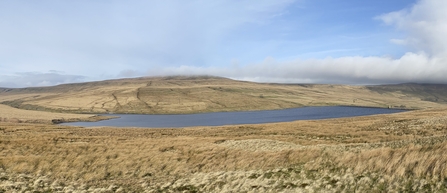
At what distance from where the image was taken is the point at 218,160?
1941 cm

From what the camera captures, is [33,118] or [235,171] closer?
[235,171]

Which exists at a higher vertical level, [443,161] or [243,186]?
[443,161]

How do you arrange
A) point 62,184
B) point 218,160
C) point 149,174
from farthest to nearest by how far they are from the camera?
1. point 218,160
2. point 149,174
3. point 62,184

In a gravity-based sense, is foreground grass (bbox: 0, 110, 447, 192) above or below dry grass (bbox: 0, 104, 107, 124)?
above

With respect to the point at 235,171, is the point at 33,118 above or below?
below

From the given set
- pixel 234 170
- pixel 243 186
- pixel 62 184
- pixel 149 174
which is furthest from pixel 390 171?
pixel 62 184

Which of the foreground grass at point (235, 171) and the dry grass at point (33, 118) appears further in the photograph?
the dry grass at point (33, 118)

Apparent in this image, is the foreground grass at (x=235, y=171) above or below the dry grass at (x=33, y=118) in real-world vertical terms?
above

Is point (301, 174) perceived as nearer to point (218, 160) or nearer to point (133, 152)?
point (218, 160)

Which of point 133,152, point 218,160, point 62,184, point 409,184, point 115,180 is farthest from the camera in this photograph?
point 133,152

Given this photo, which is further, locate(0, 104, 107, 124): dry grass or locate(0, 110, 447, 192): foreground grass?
locate(0, 104, 107, 124): dry grass

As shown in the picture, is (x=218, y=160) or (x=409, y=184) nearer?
(x=409, y=184)

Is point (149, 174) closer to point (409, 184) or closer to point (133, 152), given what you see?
point (133, 152)

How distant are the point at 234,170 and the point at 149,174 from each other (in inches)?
205
